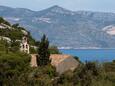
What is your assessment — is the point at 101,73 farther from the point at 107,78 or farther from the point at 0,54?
the point at 0,54

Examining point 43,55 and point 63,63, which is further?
point 63,63

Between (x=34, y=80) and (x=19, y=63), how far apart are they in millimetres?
6822

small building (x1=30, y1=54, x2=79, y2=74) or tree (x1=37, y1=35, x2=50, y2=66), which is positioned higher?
tree (x1=37, y1=35, x2=50, y2=66)

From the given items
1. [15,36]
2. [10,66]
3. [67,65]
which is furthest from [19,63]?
[15,36]

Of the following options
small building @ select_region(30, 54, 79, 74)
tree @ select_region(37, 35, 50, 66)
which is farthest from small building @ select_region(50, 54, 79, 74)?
tree @ select_region(37, 35, 50, 66)

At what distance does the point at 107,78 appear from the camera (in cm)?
4684

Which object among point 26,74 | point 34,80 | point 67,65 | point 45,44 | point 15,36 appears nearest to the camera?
point 34,80

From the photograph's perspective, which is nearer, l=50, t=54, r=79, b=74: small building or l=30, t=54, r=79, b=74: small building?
l=30, t=54, r=79, b=74: small building

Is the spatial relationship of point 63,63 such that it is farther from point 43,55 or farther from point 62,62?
point 43,55

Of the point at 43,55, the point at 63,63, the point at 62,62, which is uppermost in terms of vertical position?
the point at 43,55

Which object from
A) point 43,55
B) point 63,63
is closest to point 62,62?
point 63,63

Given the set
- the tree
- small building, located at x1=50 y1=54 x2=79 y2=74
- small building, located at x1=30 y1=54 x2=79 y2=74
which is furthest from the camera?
small building, located at x1=50 y1=54 x2=79 y2=74

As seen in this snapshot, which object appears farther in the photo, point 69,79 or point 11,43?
point 11,43

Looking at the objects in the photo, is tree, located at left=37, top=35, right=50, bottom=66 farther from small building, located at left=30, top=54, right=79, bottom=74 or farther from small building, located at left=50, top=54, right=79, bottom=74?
small building, located at left=50, top=54, right=79, bottom=74
